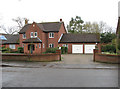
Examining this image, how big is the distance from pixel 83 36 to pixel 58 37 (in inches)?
255

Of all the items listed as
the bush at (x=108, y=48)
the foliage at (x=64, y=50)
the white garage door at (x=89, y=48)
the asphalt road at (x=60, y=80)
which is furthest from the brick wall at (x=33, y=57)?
the bush at (x=108, y=48)

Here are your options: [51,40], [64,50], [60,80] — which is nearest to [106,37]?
[64,50]

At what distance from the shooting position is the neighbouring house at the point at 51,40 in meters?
28.4

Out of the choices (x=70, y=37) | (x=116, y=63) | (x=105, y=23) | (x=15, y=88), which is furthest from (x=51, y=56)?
(x=105, y=23)

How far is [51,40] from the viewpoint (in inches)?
1197

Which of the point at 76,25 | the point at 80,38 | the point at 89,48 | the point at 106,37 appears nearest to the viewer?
the point at 106,37

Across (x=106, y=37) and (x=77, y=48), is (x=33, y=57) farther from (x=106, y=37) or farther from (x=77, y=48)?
(x=106, y=37)

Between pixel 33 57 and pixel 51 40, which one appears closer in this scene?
pixel 33 57

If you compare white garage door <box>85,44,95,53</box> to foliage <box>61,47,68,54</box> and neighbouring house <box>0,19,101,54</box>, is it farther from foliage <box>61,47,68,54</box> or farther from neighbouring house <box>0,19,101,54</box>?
foliage <box>61,47,68,54</box>

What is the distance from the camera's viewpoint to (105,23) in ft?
118

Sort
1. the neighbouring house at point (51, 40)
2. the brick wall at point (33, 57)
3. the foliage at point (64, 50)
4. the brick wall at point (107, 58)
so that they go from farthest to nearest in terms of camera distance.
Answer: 1. the foliage at point (64, 50)
2. the neighbouring house at point (51, 40)
3. the brick wall at point (33, 57)
4. the brick wall at point (107, 58)

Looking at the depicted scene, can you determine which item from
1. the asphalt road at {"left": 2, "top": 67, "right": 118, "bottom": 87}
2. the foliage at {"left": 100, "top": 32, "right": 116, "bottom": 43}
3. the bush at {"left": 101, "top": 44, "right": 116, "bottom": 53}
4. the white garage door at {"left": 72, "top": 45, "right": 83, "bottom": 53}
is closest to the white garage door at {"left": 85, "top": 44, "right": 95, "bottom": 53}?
the white garage door at {"left": 72, "top": 45, "right": 83, "bottom": 53}

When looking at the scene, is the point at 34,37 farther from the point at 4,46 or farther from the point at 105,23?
the point at 105,23

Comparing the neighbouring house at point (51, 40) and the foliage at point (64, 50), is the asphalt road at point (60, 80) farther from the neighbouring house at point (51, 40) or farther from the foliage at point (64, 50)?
the foliage at point (64, 50)
